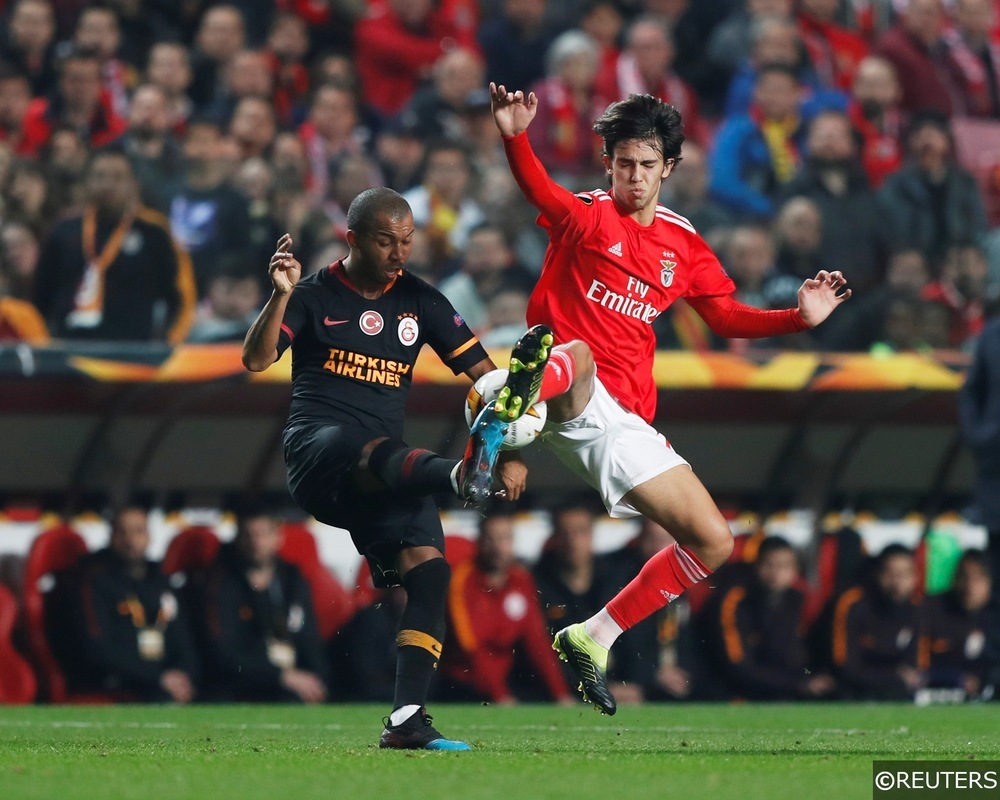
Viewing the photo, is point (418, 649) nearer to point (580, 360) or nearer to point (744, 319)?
point (580, 360)

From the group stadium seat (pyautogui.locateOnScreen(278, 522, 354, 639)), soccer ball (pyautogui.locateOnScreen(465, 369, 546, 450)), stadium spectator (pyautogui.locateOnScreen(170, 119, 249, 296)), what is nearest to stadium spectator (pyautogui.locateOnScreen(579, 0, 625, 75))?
stadium spectator (pyautogui.locateOnScreen(170, 119, 249, 296))

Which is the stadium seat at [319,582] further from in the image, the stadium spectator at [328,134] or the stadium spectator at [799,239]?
the stadium spectator at [799,239]

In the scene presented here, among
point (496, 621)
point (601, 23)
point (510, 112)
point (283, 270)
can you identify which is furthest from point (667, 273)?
point (601, 23)

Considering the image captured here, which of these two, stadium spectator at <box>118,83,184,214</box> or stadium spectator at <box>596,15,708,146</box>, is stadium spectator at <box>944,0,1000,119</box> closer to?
stadium spectator at <box>596,15,708,146</box>

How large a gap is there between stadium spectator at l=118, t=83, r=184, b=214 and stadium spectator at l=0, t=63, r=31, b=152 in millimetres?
880

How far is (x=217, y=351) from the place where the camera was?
1077 cm

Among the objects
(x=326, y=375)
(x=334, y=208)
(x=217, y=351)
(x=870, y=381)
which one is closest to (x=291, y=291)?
(x=326, y=375)

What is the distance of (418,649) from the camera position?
6914 millimetres

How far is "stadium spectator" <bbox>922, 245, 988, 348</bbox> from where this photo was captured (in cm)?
1337

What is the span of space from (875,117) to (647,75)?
6.28ft

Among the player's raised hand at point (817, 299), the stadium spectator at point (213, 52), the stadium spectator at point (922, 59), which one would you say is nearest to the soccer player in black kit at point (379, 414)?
the player's raised hand at point (817, 299)

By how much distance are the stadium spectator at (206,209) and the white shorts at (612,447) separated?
5.36 m

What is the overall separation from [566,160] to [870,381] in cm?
378

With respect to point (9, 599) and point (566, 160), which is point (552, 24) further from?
point (9, 599)
